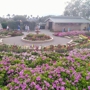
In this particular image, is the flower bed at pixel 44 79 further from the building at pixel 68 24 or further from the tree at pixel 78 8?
the tree at pixel 78 8

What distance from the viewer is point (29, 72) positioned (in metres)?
4.36

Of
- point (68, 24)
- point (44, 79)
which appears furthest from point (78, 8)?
Result: point (44, 79)

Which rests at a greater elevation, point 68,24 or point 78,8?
point 78,8

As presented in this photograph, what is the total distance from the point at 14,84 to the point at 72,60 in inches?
103

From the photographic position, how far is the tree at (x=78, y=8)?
45.9m

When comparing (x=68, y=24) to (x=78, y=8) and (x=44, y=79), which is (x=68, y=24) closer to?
(x=78, y=8)

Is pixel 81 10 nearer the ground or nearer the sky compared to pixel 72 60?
nearer the sky

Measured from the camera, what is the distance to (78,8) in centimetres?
4816

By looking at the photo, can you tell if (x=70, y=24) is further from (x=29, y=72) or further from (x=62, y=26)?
(x=29, y=72)

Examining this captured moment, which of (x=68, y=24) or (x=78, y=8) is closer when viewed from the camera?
(x=68, y=24)

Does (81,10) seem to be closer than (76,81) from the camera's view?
No

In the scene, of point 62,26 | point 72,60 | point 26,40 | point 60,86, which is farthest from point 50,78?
point 62,26

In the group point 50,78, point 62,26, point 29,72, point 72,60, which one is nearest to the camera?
point 50,78

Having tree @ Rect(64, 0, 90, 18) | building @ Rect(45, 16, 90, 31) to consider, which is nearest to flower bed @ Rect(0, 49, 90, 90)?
building @ Rect(45, 16, 90, 31)
